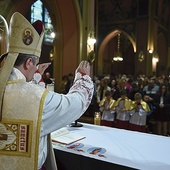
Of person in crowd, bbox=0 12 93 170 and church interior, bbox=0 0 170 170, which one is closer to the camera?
person in crowd, bbox=0 12 93 170

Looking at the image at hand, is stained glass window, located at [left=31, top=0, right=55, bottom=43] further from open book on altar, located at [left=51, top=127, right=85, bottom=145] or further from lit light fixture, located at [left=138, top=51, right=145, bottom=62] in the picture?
open book on altar, located at [left=51, top=127, right=85, bottom=145]

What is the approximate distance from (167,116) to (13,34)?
541 cm

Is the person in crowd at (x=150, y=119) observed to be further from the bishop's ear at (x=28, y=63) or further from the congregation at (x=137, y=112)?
the bishop's ear at (x=28, y=63)

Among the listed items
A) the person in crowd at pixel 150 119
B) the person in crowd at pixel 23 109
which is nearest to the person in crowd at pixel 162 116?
the person in crowd at pixel 150 119

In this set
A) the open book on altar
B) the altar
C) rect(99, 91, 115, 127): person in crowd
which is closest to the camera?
the altar

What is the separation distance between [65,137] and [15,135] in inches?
36.1

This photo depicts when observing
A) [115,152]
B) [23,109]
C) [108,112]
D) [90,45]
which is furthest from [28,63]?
[90,45]

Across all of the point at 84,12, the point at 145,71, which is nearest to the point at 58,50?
the point at 84,12

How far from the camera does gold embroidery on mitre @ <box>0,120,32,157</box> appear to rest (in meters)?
1.53

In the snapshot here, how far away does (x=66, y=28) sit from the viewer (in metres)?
10.2

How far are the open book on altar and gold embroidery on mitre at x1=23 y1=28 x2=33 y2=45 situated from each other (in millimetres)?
1081

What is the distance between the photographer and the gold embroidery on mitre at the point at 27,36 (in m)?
1.55

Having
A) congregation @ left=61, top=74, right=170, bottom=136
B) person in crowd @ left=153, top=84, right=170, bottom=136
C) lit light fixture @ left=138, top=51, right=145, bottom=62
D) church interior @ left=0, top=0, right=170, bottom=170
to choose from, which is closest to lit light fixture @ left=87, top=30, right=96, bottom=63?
church interior @ left=0, top=0, right=170, bottom=170

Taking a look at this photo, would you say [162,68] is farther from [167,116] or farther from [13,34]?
[13,34]
